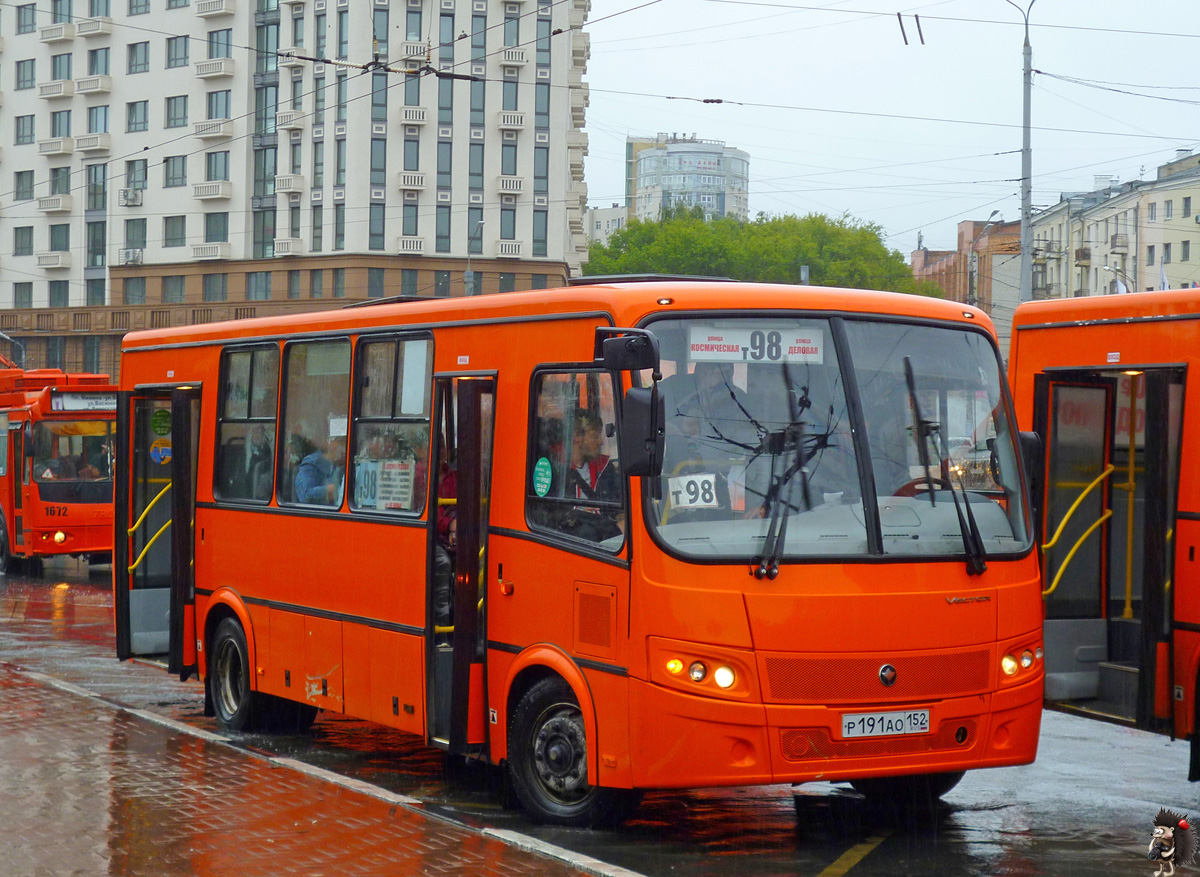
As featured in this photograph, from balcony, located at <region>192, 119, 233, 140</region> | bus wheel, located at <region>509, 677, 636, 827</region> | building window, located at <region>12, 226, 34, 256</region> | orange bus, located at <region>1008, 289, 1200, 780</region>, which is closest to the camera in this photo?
bus wheel, located at <region>509, 677, 636, 827</region>

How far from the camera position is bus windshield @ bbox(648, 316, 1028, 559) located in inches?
283

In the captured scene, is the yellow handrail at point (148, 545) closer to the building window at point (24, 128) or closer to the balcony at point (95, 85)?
the balcony at point (95, 85)

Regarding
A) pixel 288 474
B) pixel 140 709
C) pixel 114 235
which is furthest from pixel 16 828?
pixel 114 235

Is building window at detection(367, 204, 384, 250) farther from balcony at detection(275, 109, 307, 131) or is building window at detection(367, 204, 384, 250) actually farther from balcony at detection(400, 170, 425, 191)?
balcony at detection(275, 109, 307, 131)

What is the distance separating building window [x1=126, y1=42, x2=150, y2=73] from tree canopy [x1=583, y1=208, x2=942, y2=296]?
35.0 meters

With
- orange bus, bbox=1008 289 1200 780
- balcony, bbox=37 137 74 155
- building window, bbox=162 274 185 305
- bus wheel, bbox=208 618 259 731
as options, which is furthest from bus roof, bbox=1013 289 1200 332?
balcony, bbox=37 137 74 155

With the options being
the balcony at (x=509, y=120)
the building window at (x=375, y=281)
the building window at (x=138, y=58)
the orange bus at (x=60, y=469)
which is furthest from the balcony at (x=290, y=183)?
the orange bus at (x=60, y=469)

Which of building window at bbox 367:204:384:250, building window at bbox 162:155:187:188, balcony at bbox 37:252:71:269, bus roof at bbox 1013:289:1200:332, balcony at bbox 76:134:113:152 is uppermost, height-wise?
balcony at bbox 76:134:113:152

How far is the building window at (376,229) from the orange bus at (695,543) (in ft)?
203

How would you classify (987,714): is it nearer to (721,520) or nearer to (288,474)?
(721,520)

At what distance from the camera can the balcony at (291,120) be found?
70.3 m

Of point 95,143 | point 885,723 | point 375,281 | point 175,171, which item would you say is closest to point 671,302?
point 885,723

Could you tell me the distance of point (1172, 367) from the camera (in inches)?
332

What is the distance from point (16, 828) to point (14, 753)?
213 centimetres
